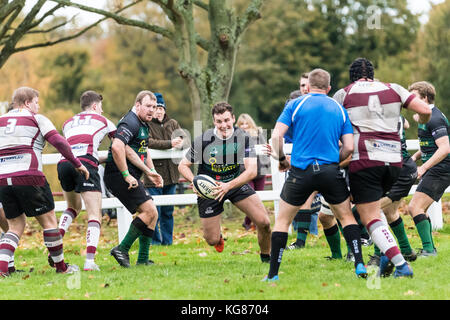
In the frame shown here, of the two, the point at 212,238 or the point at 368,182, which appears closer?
the point at 368,182

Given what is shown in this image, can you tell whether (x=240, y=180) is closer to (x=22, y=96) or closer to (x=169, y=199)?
(x=22, y=96)

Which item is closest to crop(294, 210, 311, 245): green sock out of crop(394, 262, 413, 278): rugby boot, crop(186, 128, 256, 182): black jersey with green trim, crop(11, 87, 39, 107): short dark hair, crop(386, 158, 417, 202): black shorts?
crop(386, 158, 417, 202): black shorts

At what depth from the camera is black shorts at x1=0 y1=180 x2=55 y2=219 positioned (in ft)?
24.9

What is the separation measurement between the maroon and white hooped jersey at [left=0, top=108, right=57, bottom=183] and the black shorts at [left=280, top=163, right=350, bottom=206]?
2798 mm

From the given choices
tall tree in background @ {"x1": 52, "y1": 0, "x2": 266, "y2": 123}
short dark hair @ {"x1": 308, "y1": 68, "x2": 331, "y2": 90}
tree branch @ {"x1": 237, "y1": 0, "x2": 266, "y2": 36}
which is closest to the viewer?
short dark hair @ {"x1": 308, "y1": 68, "x2": 331, "y2": 90}

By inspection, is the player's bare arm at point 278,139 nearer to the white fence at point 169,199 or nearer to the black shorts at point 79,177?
the black shorts at point 79,177

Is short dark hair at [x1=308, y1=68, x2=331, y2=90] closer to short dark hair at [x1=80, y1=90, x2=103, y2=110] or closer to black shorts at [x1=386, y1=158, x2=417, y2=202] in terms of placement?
black shorts at [x1=386, y1=158, x2=417, y2=202]

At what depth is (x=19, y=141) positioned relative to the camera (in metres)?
7.55

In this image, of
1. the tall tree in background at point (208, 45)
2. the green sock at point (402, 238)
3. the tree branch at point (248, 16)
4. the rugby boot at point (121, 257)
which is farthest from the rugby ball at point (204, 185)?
the tree branch at point (248, 16)

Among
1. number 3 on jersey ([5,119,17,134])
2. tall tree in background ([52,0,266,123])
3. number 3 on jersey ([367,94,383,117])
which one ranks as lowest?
number 3 on jersey ([5,119,17,134])

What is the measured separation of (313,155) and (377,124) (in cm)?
73

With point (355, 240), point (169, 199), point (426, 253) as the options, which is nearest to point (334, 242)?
point (426, 253)

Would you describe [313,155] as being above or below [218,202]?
above

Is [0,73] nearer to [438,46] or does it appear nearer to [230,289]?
[438,46]
